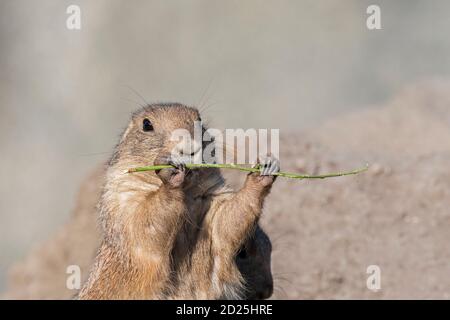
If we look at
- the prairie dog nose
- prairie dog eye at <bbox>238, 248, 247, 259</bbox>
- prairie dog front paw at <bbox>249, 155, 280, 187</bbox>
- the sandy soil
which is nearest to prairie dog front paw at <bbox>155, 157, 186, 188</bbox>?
the prairie dog nose

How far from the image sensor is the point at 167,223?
639cm

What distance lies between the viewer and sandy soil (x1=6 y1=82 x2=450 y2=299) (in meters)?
9.36

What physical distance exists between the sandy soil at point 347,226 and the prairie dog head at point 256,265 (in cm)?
144

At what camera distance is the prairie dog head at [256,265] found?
7.58 meters

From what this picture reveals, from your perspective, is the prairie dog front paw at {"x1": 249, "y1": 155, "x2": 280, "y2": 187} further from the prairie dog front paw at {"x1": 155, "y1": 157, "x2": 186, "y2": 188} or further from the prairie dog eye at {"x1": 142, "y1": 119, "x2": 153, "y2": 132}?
the prairie dog eye at {"x1": 142, "y1": 119, "x2": 153, "y2": 132}

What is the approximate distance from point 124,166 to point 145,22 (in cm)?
1470

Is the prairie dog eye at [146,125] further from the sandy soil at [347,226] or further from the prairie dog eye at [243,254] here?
the sandy soil at [347,226]

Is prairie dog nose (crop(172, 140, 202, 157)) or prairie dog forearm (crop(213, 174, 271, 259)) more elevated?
prairie dog nose (crop(172, 140, 202, 157))

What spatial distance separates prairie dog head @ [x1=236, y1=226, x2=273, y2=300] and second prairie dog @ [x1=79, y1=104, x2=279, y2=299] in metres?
0.46

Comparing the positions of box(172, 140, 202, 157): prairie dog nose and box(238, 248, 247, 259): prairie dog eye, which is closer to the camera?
box(172, 140, 202, 157): prairie dog nose

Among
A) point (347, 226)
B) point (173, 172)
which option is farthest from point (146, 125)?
point (347, 226)

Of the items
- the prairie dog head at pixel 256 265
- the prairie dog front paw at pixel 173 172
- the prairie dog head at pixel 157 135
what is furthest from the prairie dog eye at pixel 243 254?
the prairie dog front paw at pixel 173 172

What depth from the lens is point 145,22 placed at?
2105cm

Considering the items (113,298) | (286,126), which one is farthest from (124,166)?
(286,126)
